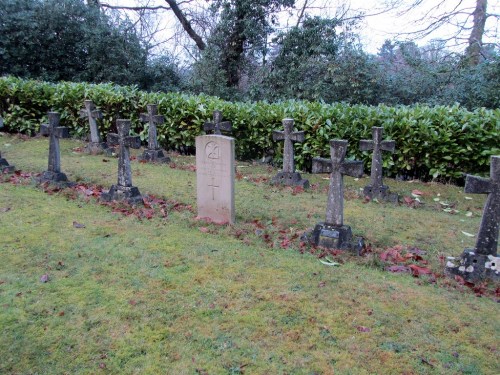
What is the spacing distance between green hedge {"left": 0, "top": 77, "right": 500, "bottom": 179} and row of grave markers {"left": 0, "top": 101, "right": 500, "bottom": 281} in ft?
3.80

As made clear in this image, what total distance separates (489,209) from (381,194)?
10.6 ft

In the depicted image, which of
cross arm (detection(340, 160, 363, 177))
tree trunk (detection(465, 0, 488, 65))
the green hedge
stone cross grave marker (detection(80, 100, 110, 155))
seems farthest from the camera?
tree trunk (detection(465, 0, 488, 65))

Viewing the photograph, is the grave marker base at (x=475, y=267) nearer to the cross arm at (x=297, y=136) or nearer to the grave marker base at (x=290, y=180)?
the grave marker base at (x=290, y=180)

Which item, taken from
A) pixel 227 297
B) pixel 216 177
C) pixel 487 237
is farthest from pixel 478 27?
pixel 227 297

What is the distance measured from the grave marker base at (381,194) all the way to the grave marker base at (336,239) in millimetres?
2544

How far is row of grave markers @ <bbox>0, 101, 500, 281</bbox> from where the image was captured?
463 centimetres

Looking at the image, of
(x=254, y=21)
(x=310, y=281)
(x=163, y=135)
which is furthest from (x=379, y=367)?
(x=254, y=21)

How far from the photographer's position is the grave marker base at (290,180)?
8627 mm

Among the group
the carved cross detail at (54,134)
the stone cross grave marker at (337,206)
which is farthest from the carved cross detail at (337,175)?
the carved cross detail at (54,134)

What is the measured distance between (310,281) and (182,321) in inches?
57.8

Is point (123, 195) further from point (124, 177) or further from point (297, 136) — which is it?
point (297, 136)

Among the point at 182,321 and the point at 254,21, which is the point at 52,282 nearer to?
the point at 182,321

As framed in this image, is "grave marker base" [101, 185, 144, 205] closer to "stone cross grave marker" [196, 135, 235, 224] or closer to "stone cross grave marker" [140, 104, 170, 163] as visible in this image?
"stone cross grave marker" [196, 135, 235, 224]

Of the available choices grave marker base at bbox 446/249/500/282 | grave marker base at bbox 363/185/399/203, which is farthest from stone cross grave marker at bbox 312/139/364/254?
grave marker base at bbox 363/185/399/203
